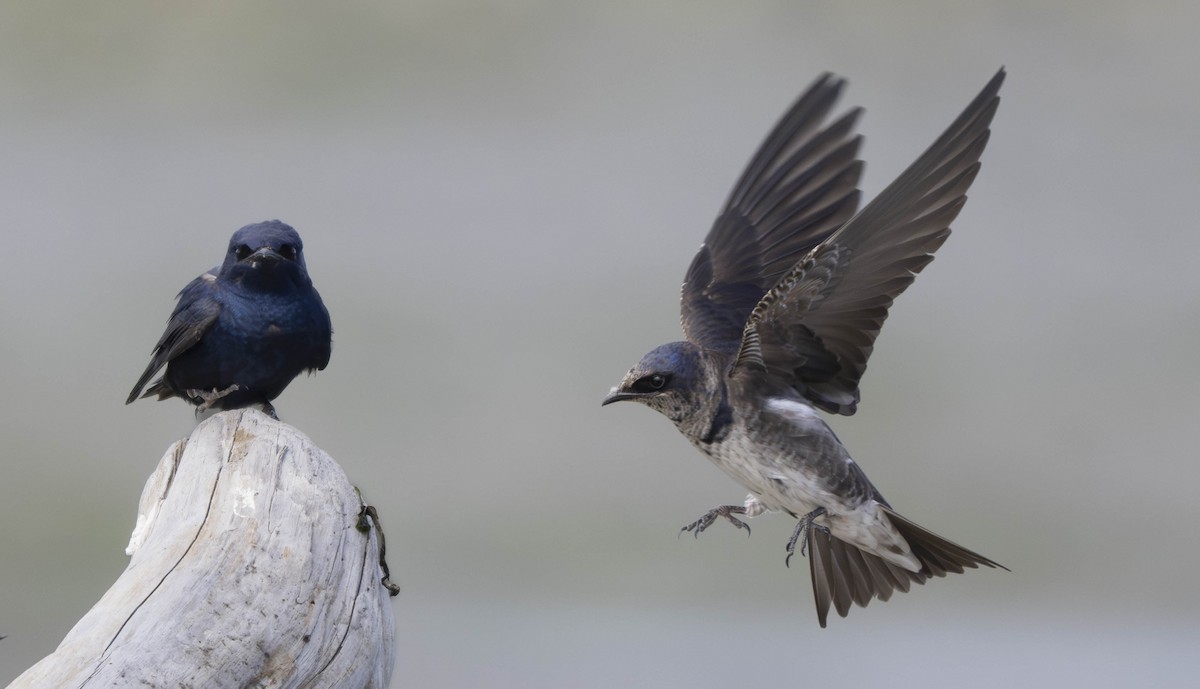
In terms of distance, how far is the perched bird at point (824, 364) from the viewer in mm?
2920

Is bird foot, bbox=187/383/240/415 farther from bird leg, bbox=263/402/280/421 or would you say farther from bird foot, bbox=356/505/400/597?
bird foot, bbox=356/505/400/597

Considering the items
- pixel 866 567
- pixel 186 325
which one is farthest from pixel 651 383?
pixel 186 325

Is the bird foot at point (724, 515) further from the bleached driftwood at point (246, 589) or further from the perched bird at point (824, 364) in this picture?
the bleached driftwood at point (246, 589)

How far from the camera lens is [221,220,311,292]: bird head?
9.64 feet

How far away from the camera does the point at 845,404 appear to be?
3.25 m

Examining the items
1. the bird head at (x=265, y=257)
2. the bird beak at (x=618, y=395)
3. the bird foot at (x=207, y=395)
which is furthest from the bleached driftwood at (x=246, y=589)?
the bird beak at (x=618, y=395)

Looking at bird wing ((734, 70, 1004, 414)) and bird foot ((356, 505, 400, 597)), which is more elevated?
bird wing ((734, 70, 1004, 414))

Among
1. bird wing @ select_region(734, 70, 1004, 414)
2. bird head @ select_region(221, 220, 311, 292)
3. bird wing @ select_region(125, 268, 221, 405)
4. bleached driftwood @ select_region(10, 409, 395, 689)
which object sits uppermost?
bird wing @ select_region(734, 70, 1004, 414)

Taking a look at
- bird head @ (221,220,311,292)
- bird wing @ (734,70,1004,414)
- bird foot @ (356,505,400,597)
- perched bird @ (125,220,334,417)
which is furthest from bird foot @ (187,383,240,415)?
bird wing @ (734,70,1004,414)

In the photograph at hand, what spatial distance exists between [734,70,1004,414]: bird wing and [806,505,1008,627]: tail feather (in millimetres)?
350

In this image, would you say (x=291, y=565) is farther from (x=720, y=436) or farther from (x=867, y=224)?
(x=867, y=224)

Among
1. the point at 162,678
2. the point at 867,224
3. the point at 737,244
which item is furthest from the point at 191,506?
the point at 737,244

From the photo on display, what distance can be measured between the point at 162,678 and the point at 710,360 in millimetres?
1464

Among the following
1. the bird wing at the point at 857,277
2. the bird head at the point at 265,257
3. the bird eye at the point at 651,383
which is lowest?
the bird eye at the point at 651,383
